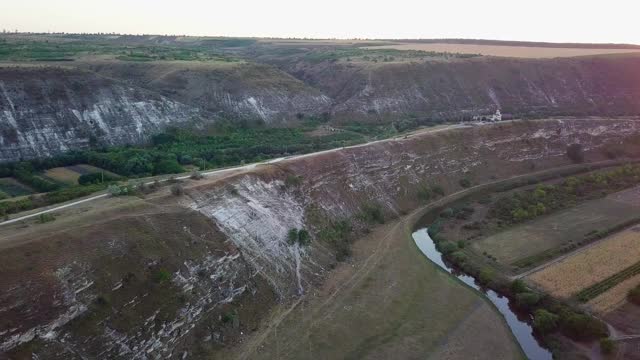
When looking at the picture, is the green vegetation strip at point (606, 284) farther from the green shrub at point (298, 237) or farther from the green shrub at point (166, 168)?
the green shrub at point (166, 168)

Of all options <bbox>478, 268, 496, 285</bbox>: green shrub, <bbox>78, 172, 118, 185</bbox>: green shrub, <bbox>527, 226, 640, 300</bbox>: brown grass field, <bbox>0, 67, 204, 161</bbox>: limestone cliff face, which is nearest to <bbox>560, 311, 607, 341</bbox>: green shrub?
<bbox>527, 226, 640, 300</bbox>: brown grass field

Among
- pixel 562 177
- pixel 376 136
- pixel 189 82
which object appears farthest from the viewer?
pixel 189 82

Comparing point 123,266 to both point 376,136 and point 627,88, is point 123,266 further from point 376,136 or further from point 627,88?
point 627,88

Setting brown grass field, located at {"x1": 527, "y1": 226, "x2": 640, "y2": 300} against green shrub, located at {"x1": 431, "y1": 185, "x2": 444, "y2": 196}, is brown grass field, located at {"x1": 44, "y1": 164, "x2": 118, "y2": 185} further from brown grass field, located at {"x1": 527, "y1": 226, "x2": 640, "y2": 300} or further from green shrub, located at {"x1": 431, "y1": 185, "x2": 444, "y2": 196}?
brown grass field, located at {"x1": 527, "y1": 226, "x2": 640, "y2": 300}

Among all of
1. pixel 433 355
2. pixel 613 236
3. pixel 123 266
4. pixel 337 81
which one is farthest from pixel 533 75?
pixel 123 266

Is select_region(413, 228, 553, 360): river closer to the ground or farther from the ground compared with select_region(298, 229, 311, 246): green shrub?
closer to the ground

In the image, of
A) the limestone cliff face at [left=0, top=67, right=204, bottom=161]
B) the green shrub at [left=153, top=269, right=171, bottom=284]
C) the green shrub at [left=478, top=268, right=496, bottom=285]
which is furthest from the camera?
the limestone cliff face at [left=0, top=67, right=204, bottom=161]

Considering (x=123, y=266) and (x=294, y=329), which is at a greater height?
(x=123, y=266)
